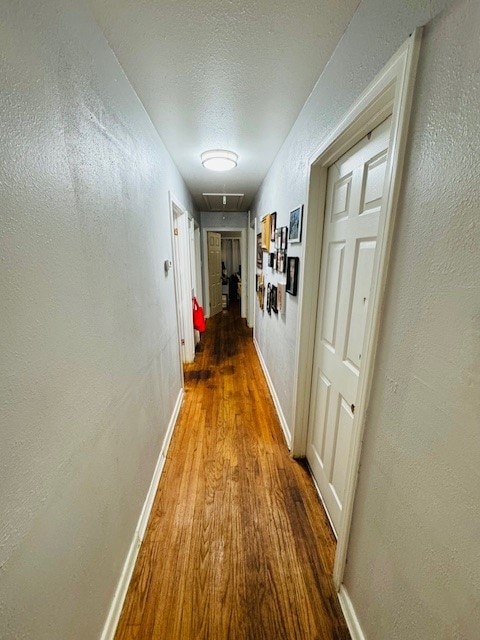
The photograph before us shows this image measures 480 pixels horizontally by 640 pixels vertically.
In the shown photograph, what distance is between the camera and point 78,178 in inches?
32.5

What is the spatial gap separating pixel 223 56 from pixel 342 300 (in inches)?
49.0

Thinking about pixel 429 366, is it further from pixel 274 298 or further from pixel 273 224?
pixel 273 224

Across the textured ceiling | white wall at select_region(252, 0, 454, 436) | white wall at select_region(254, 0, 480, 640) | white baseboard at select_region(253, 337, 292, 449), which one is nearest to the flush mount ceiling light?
the textured ceiling

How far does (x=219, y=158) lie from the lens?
2168 mm

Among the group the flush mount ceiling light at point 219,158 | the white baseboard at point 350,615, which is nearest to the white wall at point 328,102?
the flush mount ceiling light at point 219,158

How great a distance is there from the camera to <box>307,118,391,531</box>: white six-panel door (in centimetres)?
104

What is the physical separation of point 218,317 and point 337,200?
4.74 meters

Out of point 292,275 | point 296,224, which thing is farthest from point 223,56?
point 292,275

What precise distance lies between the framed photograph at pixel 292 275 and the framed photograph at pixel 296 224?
0.49 feet

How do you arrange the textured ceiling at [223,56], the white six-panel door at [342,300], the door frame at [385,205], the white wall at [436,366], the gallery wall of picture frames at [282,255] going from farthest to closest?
1. the gallery wall of picture frames at [282,255]
2. the white six-panel door at [342,300]
3. the textured ceiling at [223,56]
4. the door frame at [385,205]
5. the white wall at [436,366]

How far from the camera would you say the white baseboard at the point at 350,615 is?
3.16 ft

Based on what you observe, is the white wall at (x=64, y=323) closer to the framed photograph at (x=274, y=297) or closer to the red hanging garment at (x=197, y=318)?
the framed photograph at (x=274, y=297)

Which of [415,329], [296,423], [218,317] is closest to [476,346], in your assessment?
[415,329]

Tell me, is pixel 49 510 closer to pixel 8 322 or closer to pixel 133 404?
pixel 8 322
